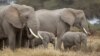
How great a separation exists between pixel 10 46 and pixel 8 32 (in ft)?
1.37

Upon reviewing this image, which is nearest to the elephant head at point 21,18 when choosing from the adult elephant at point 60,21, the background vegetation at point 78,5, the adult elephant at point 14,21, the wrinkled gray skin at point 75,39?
the adult elephant at point 14,21

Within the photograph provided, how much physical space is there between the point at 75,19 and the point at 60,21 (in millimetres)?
646

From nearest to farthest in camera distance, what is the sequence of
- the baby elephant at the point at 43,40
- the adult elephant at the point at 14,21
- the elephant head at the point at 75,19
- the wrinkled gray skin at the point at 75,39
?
the adult elephant at the point at 14,21
the baby elephant at the point at 43,40
the wrinkled gray skin at the point at 75,39
the elephant head at the point at 75,19

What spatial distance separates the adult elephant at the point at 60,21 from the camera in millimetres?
16562

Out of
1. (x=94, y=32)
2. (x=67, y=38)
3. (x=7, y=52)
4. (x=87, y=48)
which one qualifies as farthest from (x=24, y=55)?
(x=94, y=32)

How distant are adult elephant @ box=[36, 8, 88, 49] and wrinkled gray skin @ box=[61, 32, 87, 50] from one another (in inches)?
14.8

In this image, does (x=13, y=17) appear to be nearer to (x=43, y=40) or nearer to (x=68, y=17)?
(x=43, y=40)

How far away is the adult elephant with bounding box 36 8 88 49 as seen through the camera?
1656 cm

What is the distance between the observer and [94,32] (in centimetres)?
2712

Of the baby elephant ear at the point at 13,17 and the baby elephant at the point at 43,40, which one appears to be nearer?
the baby elephant ear at the point at 13,17

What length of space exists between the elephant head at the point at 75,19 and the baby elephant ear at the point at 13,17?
432cm

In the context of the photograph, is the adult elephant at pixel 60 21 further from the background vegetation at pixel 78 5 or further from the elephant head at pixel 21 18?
the background vegetation at pixel 78 5

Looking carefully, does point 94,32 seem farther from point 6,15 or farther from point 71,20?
point 6,15

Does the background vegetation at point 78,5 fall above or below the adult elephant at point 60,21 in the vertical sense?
below
